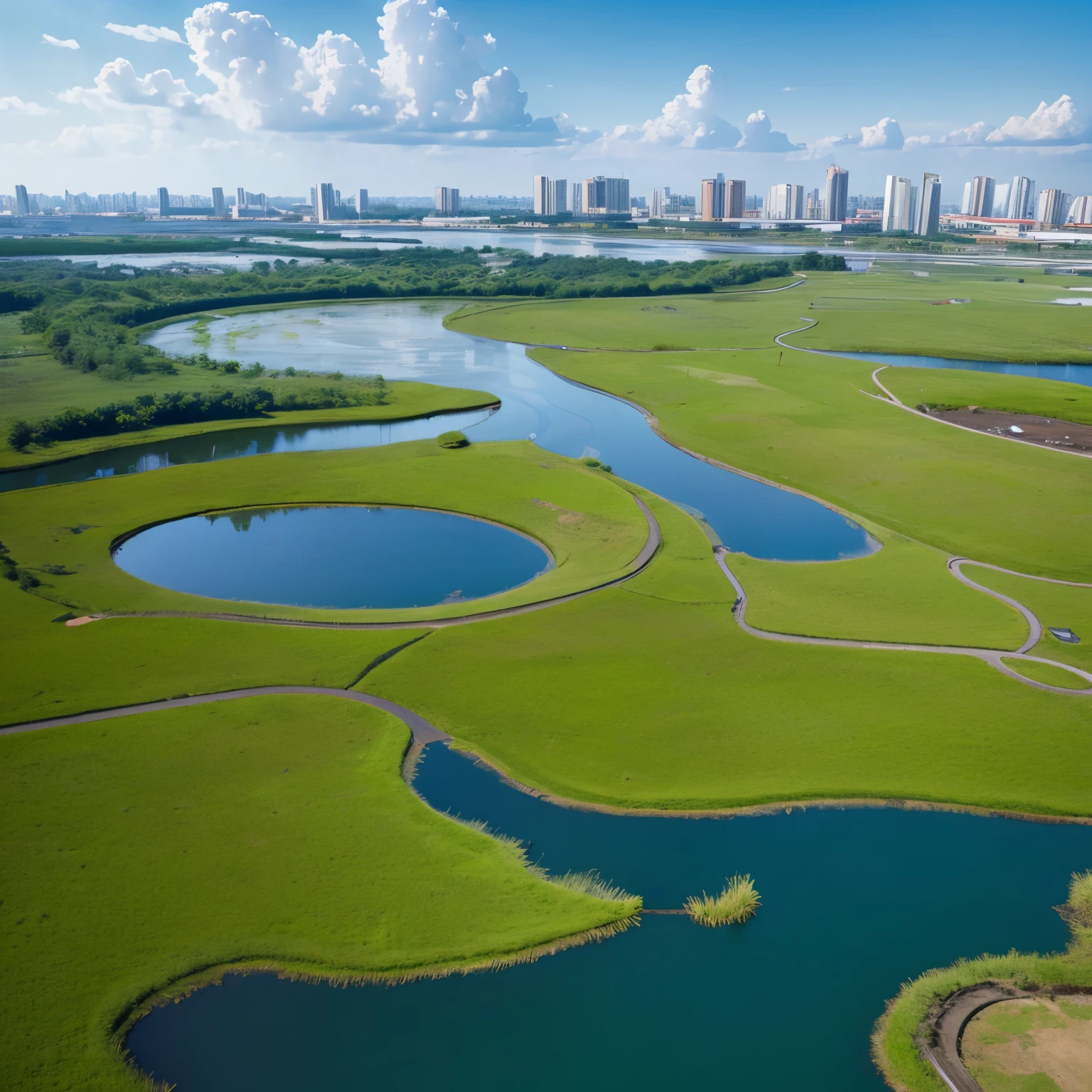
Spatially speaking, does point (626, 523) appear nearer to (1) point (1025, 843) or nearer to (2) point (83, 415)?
(1) point (1025, 843)

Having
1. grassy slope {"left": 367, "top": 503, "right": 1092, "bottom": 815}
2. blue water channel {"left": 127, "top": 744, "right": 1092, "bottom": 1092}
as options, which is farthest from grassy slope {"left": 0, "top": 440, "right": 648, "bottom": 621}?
blue water channel {"left": 127, "top": 744, "right": 1092, "bottom": 1092}

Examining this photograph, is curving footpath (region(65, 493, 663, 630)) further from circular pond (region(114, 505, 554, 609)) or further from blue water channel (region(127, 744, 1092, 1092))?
blue water channel (region(127, 744, 1092, 1092))

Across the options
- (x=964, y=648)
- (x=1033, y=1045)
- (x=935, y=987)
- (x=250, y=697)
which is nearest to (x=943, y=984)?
(x=935, y=987)

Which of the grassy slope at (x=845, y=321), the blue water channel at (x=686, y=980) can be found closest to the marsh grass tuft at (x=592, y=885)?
the blue water channel at (x=686, y=980)

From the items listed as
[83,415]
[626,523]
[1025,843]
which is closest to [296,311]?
[83,415]

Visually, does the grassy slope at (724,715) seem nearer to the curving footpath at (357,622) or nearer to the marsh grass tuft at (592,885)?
the curving footpath at (357,622)

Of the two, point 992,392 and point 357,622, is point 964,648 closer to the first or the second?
point 357,622
